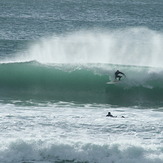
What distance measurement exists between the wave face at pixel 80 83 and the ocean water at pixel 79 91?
2.1 inches

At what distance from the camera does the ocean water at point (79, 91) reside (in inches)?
936

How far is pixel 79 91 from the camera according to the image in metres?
34.0

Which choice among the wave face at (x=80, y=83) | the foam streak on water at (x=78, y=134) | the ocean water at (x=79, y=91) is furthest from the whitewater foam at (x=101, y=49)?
the foam streak on water at (x=78, y=134)

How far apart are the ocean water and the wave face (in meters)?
0.05

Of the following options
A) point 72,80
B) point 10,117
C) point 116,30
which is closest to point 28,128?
point 10,117

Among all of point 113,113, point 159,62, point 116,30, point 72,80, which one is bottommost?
point 113,113

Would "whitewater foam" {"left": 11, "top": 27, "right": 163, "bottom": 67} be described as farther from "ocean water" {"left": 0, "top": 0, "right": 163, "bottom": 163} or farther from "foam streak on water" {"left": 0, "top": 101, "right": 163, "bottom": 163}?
"foam streak on water" {"left": 0, "top": 101, "right": 163, "bottom": 163}

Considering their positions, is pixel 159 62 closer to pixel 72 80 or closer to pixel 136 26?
pixel 72 80

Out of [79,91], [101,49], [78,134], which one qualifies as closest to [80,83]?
[79,91]

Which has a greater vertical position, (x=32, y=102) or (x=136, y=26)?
(x=136, y=26)

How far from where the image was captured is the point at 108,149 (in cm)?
2373

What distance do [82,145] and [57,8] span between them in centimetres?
4919

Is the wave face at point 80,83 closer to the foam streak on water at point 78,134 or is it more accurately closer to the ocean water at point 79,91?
the ocean water at point 79,91

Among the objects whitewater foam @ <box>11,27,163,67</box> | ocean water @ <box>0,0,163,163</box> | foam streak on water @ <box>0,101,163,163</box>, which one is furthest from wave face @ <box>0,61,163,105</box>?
whitewater foam @ <box>11,27,163,67</box>
